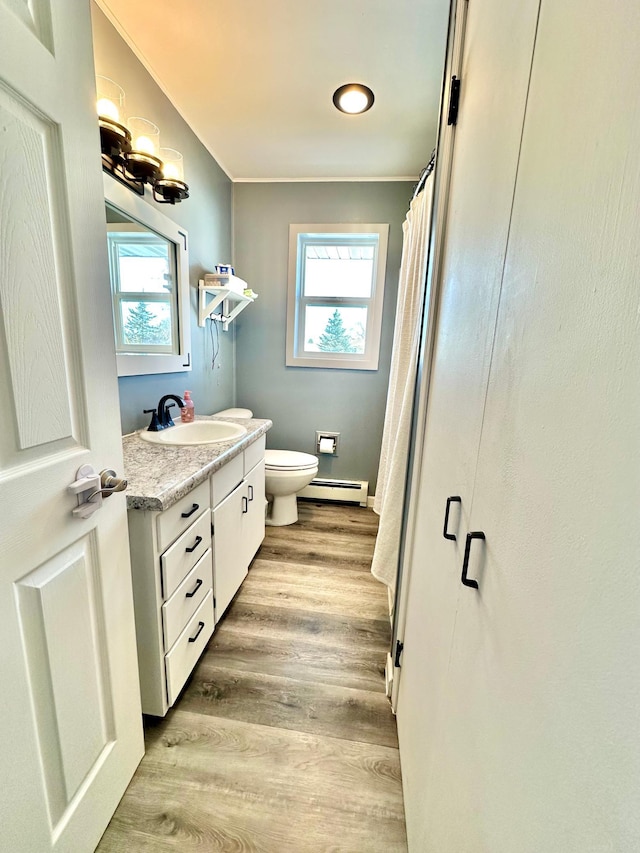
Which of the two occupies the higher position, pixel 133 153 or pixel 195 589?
pixel 133 153

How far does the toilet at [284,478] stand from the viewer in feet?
7.77

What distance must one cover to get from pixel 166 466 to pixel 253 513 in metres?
0.82

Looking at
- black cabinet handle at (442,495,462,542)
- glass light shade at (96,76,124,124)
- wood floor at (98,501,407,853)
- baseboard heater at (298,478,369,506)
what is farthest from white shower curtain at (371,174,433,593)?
baseboard heater at (298,478,369,506)

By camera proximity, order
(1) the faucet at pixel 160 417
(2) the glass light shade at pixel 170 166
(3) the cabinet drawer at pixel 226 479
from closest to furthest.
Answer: (3) the cabinet drawer at pixel 226 479
(2) the glass light shade at pixel 170 166
(1) the faucet at pixel 160 417

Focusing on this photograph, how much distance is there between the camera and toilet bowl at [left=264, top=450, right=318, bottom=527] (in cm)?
237

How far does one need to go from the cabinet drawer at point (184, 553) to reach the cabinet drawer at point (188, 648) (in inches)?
8.9

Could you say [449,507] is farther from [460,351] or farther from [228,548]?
[228,548]

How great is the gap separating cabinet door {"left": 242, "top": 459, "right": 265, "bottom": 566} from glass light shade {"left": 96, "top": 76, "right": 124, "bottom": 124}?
1.56 meters

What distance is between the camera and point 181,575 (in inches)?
47.6

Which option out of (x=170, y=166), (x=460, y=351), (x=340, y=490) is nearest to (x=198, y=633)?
(x=460, y=351)

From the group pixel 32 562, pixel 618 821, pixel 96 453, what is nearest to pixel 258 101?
pixel 96 453

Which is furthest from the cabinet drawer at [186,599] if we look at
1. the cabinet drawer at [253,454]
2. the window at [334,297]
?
the window at [334,297]

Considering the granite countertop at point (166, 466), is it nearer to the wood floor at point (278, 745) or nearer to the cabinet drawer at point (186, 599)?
the cabinet drawer at point (186, 599)

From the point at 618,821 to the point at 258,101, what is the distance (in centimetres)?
263
